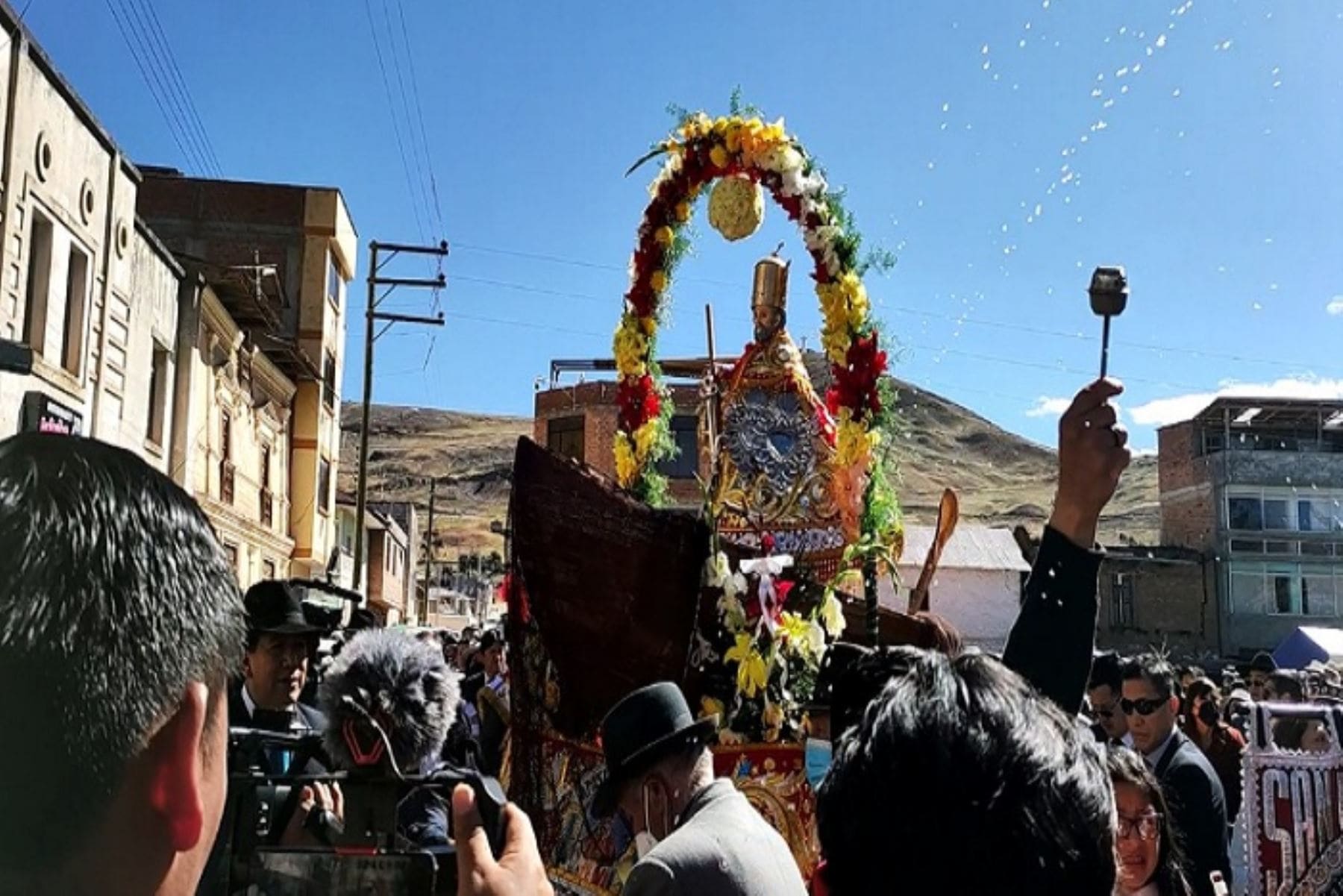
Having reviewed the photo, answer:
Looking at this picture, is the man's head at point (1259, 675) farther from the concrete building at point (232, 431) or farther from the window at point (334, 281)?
the window at point (334, 281)

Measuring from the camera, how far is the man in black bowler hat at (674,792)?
3043 mm

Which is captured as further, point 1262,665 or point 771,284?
point 1262,665

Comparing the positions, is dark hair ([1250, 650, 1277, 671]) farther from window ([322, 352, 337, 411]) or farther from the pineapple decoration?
window ([322, 352, 337, 411])

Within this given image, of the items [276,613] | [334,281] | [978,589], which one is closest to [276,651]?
[276,613]

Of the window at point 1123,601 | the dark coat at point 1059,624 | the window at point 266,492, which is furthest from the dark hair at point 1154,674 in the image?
the window at point 1123,601

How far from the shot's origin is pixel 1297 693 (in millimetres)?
8312

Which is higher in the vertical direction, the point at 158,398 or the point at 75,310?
the point at 75,310

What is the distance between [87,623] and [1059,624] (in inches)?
63.5

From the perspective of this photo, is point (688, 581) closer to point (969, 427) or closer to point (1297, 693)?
point (1297, 693)

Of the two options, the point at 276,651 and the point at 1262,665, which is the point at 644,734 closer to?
the point at 276,651

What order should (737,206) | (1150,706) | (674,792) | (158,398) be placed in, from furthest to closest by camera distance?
1. (158,398)
2. (737,206)
3. (1150,706)
4. (674,792)

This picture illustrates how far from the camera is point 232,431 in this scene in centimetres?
2491

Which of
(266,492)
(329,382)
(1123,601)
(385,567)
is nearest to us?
(266,492)

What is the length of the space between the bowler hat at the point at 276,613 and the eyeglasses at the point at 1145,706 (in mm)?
3179
